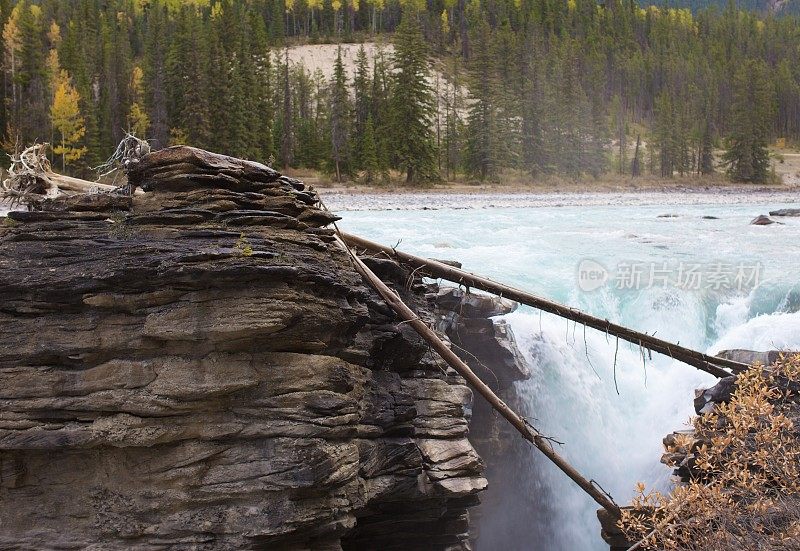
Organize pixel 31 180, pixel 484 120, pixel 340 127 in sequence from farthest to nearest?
pixel 484 120 < pixel 340 127 < pixel 31 180

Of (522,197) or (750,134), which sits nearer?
(522,197)

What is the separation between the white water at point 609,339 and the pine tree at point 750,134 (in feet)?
171

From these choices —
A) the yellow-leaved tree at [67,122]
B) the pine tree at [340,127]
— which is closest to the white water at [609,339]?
the yellow-leaved tree at [67,122]

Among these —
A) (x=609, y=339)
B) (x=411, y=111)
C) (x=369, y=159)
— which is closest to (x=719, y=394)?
(x=609, y=339)

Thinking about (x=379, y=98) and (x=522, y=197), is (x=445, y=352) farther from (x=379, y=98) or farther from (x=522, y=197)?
(x=379, y=98)

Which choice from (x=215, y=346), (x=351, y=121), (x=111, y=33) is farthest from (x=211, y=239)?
(x=111, y=33)

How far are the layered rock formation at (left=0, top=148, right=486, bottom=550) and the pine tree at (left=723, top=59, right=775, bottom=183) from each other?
76131mm

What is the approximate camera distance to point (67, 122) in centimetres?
5450

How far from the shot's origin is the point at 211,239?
696cm

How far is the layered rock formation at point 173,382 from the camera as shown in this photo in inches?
257

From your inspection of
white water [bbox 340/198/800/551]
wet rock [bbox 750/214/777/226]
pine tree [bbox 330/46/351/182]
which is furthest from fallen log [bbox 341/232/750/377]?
pine tree [bbox 330/46/351/182]

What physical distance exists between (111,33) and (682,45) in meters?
85.5

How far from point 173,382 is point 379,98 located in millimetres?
69679

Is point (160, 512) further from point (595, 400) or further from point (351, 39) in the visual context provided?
point (351, 39)
